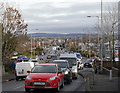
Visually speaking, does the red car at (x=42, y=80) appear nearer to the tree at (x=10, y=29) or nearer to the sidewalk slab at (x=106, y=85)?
the sidewalk slab at (x=106, y=85)

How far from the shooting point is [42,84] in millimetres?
14242

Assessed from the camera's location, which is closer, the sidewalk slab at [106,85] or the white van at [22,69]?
the sidewalk slab at [106,85]

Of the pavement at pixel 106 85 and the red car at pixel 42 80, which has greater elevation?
the red car at pixel 42 80

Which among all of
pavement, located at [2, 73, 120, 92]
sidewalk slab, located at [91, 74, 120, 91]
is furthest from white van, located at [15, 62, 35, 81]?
sidewalk slab, located at [91, 74, 120, 91]

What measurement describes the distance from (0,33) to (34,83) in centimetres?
→ 1741

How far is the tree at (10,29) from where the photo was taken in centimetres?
3312

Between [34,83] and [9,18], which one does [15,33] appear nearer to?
[9,18]

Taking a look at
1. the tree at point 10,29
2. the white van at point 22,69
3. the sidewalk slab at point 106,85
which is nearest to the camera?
the sidewalk slab at point 106,85

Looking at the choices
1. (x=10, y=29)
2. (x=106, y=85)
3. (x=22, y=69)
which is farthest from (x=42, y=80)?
(x=10, y=29)

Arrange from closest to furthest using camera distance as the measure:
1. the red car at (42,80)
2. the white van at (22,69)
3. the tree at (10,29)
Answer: the red car at (42,80) < the white van at (22,69) < the tree at (10,29)

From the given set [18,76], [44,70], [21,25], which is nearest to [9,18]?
[21,25]

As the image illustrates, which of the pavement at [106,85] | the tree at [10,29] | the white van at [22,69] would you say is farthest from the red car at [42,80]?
the tree at [10,29]

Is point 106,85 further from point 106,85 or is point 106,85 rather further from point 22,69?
point 22,69

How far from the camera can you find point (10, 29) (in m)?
33.9
